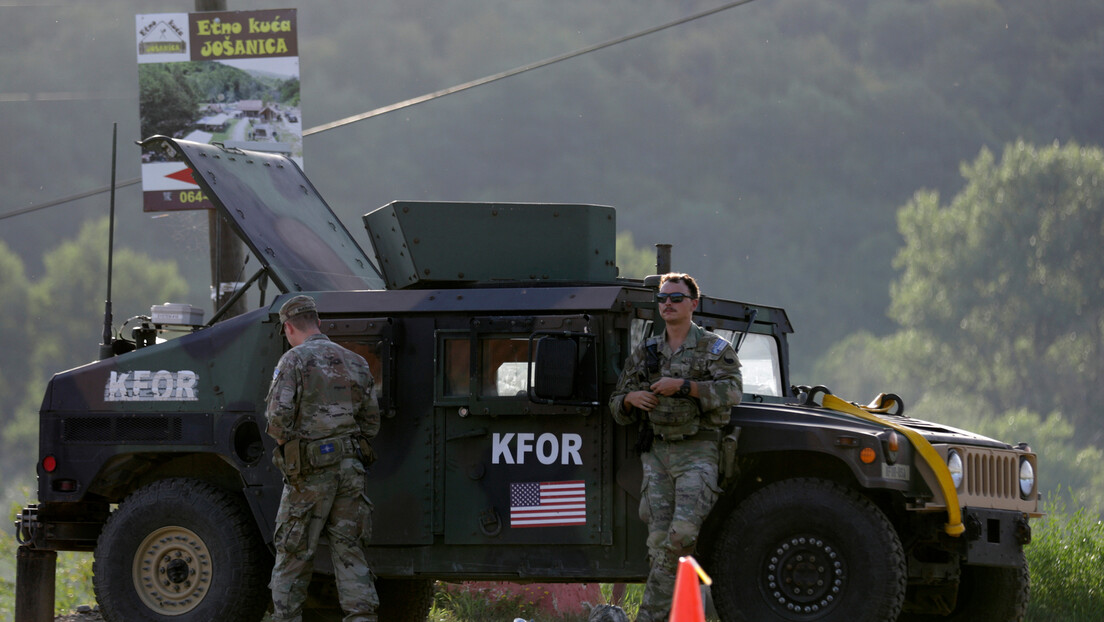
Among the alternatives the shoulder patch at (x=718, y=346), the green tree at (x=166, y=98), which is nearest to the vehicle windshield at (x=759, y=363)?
the shoulder patch at (x=718, y=346)

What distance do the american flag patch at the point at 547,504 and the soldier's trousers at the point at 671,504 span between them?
1.27 ft

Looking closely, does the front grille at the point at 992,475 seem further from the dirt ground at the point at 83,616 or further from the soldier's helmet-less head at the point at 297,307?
the dirt ground at the point at 83,616

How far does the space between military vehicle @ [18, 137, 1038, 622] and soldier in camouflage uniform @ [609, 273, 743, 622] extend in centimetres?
20

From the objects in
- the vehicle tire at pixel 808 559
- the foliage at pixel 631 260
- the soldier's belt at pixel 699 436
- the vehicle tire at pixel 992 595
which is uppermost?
the foliage at pixel 631 260

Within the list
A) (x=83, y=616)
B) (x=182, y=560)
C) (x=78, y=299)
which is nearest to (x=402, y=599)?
(x=182, y=560)

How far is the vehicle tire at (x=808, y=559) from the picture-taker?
6930 mm

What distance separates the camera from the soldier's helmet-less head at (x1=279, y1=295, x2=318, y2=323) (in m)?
7.35

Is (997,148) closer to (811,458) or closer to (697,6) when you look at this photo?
(697,6)

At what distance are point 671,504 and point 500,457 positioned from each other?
100cm

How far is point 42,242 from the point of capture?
75.2m

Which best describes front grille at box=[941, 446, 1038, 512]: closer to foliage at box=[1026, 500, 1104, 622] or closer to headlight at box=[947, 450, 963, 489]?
headlight at box=[947, 450, 963, 489]

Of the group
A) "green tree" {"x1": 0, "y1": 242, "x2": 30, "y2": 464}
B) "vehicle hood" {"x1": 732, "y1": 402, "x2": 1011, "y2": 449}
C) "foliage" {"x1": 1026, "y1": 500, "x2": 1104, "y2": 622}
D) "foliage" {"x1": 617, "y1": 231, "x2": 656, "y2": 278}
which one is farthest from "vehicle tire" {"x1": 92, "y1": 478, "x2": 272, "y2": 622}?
"green tree" {"x1": 0, "y1": 242, "x2": 30, "y2": 464}

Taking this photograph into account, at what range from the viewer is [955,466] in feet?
23.6

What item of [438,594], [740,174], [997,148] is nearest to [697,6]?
[740,174]
